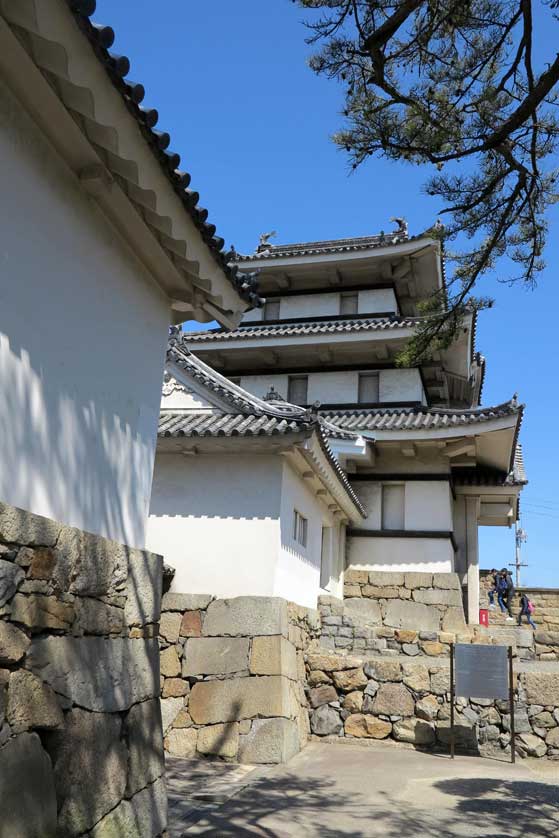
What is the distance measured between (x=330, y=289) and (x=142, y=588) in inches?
590

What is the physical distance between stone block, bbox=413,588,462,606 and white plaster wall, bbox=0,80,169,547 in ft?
35.2

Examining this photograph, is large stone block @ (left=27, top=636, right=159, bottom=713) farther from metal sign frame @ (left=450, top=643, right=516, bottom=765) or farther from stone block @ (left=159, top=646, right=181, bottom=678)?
metal sign frame @ (left=450, top=643, right=516, bottom=765)

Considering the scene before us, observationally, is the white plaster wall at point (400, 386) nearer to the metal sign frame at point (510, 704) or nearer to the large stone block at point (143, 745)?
the metal sign frame at point (510, 704)

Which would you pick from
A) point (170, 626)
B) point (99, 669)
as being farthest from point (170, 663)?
point (99, 669)

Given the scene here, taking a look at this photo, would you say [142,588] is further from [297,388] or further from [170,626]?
[297,388]

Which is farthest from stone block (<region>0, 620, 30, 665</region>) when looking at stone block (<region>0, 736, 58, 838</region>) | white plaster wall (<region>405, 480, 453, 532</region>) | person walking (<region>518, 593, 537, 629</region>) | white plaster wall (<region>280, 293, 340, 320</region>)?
person walking (<region>518, 593, 537, 629</region>)

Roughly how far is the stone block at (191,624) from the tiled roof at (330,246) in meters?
11.4

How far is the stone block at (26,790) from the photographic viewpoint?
133 inches

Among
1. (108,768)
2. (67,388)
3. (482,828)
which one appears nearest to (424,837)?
(482,828)

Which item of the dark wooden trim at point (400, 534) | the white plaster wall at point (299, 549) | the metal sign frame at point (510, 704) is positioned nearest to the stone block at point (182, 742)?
the white plaster wall at point (299, 549)

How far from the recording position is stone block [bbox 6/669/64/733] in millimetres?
3527

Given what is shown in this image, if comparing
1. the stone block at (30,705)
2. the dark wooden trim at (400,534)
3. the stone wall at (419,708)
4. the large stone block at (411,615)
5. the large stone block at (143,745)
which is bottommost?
the stone wall at (419,708)

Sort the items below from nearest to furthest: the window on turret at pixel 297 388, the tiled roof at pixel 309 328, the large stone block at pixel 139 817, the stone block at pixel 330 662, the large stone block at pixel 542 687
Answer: the large stone block at pixel 139 817
the large stone block at pixel 542 687
the stone block at pixel 330 662
the tiled roof at pixel 309 328
the window on turret at pixel 297 388

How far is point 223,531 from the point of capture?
33.3 feet
